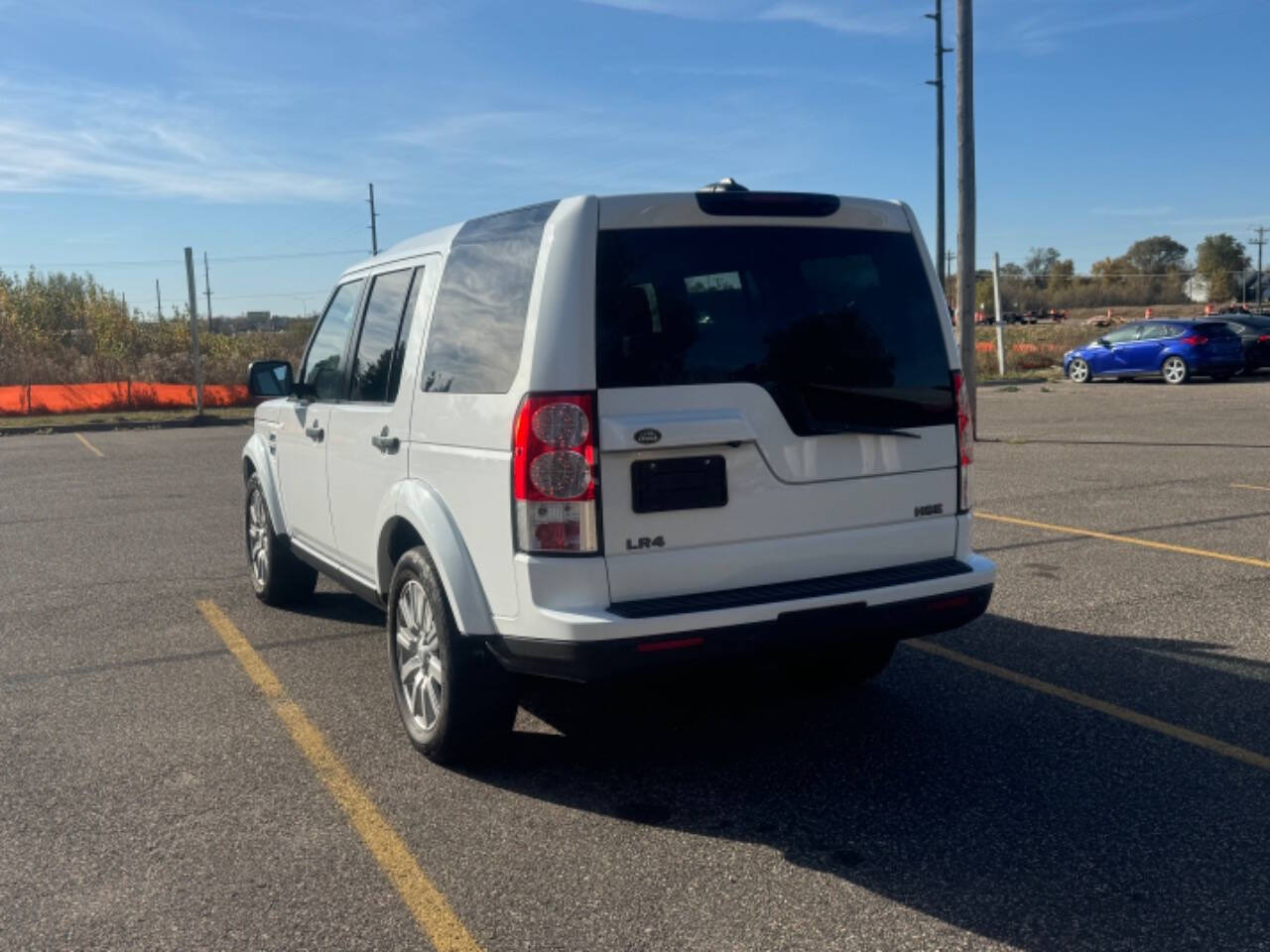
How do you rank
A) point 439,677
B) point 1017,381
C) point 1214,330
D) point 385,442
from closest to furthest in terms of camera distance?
point 439,677
point 385,442
point 1214,330
point 1017,381

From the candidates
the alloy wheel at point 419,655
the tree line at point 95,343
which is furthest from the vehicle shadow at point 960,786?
the tree line at point 95,343

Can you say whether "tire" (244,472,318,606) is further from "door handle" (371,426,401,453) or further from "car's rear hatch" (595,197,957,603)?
"car's rear hatch" (595,197,957,603)

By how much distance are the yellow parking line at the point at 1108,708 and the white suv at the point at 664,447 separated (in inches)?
37.5

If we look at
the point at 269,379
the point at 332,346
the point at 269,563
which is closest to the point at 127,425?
the point at 269,563

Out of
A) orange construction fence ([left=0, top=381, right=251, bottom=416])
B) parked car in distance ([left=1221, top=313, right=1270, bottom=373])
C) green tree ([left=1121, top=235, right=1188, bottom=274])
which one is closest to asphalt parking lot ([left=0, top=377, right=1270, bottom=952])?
parked car in distance ([left=1221, top=313, right=1270, bottom=373])

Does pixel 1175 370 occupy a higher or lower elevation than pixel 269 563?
higher

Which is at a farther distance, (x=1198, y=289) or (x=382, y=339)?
(x=1198, y=289)

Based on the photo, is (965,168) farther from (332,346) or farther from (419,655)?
(419,655)

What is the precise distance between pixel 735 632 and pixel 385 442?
182 cm

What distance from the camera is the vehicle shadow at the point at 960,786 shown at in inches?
135

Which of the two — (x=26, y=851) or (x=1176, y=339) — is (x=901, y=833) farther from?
(x=1176, y=339)

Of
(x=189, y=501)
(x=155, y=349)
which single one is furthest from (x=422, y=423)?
(x=155, y=349)

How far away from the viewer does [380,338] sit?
212 inches

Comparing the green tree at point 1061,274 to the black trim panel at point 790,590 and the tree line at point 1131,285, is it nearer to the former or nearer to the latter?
the tree line at point 1131,285
